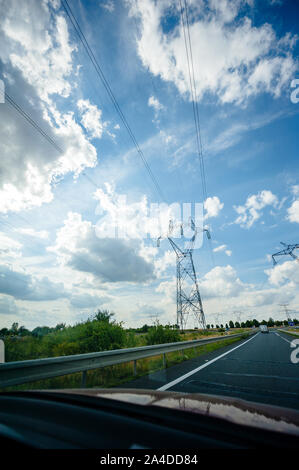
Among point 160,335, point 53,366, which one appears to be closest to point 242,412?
point 53,366

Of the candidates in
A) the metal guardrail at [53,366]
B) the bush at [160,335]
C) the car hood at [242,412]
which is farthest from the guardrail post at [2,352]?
the car hood at [242,412]

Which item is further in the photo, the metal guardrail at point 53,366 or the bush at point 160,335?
the bush at point 160,335

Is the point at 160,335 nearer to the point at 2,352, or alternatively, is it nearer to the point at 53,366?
the point at 2,352

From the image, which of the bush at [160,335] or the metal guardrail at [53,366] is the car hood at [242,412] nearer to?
the metal guardrail at [53,366]

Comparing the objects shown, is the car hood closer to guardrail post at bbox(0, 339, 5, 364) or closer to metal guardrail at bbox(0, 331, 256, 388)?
metal guardrail at bbox(0, 331, 256, 388)

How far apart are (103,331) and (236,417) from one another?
Result: 29.4 ft

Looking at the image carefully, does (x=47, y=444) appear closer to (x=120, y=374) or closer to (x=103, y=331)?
(x=120, y=374)

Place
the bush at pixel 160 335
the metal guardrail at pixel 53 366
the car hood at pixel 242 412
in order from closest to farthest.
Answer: the car hood at pixel 242 412
the metal guardrail at pixel 53 366
the bush at pixel 160 335

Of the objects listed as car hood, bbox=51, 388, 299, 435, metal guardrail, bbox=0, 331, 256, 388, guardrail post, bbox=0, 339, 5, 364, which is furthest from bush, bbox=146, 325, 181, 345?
car hood, bbox=51, 388, 299, 435

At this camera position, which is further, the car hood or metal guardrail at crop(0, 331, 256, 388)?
metal guardrail at crop(0, 331, 256, 388)

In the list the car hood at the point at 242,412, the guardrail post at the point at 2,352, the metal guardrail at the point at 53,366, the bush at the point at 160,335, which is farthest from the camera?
the bush at the point at 160,335

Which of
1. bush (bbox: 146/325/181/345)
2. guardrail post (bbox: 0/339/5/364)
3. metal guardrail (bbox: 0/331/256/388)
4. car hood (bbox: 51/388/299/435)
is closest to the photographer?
car hood (bbox: 51/388/299/435)
